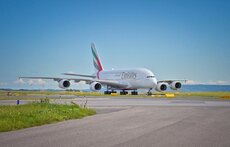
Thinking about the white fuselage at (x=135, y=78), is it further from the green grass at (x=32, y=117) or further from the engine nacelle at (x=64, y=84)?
the green grass at (x=32, y=117)

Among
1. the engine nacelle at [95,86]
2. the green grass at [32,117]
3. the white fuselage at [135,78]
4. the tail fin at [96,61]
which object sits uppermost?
the tail fin at [96,61]

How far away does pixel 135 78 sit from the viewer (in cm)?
5628

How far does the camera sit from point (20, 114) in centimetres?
1482

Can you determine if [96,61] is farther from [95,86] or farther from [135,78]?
[95,86]

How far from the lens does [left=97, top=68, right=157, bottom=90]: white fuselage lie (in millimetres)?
53781

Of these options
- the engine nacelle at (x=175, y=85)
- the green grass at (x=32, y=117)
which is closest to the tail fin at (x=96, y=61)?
the engine nacelle at (x=175, y=85)

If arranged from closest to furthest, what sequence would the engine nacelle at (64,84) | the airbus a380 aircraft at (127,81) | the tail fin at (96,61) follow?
the engine nacelle at (64,84) < the airbus a380 aircraft at (127,81) < the tail fin at (96,61)

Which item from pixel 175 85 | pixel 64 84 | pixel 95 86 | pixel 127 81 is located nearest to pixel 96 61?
pixel 127 81

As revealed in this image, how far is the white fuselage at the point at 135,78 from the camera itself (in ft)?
176

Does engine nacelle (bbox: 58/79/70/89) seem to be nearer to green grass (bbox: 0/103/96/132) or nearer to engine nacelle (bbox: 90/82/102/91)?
engine nacelle (bbox: 90/82/102/91)

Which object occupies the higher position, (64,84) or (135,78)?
(135,78)

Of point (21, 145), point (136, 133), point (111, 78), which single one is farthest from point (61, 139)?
point (111, 78)

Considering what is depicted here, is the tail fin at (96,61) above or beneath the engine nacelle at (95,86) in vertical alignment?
above

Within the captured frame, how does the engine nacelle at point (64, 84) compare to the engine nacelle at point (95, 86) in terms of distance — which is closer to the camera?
the engine nacelle at point (64, 84)
